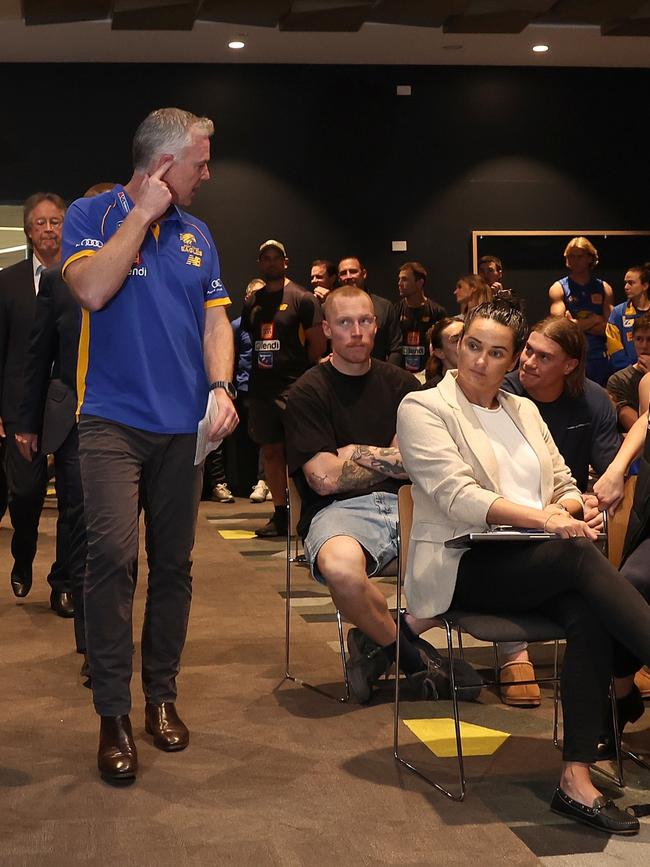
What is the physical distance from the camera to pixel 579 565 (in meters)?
2.82

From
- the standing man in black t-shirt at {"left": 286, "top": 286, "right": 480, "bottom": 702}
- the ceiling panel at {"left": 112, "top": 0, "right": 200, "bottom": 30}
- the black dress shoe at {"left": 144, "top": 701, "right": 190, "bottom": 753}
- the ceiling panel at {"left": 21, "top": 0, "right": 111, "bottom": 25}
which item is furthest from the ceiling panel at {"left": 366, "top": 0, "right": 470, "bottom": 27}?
the black dress shoe at {"left": 144, "top": 701, "right": 190, "bottom": 753}

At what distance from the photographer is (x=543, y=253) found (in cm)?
1136

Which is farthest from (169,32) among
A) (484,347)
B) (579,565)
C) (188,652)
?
(579,565)

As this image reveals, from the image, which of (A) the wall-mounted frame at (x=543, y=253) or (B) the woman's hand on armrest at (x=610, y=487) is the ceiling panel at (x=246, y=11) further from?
(B) the woman's hand on armrest at (x=610, y=487)

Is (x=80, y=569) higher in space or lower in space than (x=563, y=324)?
lower

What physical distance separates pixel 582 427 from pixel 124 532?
160 centimetres

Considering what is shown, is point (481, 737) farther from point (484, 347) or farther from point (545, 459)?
point (484, 347)

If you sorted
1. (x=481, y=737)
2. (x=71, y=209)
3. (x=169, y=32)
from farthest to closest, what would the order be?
1. (x=169, y=32)
2. (x=481, y=737)
3. (x=71, y=209)

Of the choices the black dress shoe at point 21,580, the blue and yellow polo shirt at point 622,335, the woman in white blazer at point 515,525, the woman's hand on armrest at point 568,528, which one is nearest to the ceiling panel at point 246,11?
the blue and yellow polo shirt at point 622,335

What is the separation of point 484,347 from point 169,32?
24.0 ft

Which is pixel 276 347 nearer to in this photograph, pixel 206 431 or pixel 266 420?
pixel 266 420

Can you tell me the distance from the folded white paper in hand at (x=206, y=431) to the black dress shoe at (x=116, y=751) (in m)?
0.69

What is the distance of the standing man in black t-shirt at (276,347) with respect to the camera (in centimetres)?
754

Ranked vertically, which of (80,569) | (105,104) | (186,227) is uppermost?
(105,104)
